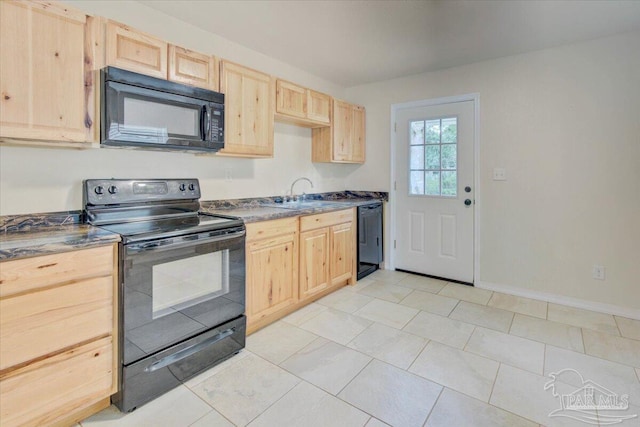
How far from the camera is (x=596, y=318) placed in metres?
2.78

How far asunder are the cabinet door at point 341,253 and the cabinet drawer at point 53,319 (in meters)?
2.01

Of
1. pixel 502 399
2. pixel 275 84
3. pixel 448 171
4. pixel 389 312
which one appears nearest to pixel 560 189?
pixel 448 171

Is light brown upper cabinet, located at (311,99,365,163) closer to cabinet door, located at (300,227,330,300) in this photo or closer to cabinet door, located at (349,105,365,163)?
cabinet door, located at (349,105,365,163)

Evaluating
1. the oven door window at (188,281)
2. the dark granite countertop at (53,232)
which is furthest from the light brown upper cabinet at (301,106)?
the oven door window at (188,281)

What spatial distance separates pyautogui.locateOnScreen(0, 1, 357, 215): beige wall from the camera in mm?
1836

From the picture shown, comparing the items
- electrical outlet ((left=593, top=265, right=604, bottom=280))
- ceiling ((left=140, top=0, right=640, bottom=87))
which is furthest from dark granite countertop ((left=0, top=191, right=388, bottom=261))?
electrical outlet ((left=593, top=265, right=604, bottom=280))

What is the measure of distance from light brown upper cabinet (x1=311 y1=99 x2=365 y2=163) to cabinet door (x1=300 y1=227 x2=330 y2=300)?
41.1 inches

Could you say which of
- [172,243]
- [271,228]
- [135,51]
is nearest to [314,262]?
[271,228]

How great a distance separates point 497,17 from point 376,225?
2281 millimetres

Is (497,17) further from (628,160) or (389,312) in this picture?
(389,312)

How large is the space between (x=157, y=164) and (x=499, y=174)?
3129mm

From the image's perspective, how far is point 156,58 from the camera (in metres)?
2.07

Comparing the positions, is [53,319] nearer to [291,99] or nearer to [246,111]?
[246,111]

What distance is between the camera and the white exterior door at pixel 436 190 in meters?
3.52
